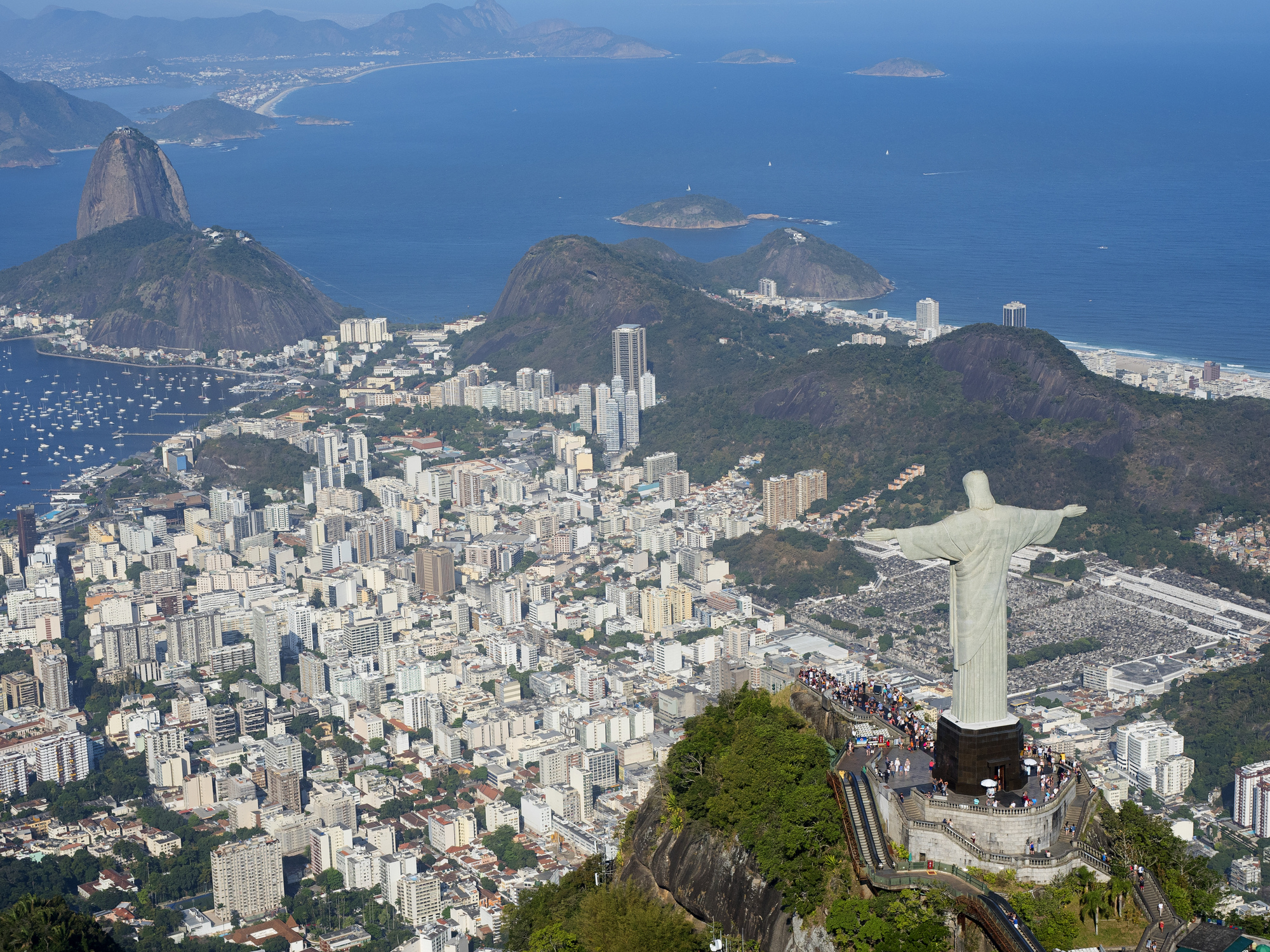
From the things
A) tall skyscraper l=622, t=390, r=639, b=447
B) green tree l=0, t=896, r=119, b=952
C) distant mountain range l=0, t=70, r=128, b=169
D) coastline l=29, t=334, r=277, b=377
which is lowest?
green tree l=0, t=896, r=119, b=952

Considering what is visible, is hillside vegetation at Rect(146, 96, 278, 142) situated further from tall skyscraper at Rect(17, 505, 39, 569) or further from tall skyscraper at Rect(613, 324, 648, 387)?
tall skyscraper at Rect(17, 505, 39, 569)

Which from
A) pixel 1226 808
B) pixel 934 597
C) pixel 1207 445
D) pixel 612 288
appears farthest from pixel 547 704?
pixel 612 288

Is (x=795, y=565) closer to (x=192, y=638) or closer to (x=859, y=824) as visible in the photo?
(x=192, y=638)

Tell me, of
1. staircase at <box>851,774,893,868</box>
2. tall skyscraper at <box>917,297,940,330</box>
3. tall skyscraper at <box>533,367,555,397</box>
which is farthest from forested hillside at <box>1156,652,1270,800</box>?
tall skyscraper at <box>917,297,940,330</box>

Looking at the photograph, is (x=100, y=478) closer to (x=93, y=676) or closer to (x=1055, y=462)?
(x=93, y=676)

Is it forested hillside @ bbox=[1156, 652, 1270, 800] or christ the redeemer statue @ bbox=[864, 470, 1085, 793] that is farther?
forested hillside @ bbox=[1156, 652, 1270, 800]

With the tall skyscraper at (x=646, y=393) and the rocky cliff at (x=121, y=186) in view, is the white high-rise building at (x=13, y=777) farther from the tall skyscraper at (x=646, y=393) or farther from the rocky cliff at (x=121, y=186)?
the rocky cliff at (x=121, y=186)

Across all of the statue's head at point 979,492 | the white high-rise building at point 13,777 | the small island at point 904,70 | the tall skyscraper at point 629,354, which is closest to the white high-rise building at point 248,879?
the white high-rise building at point 13,777
